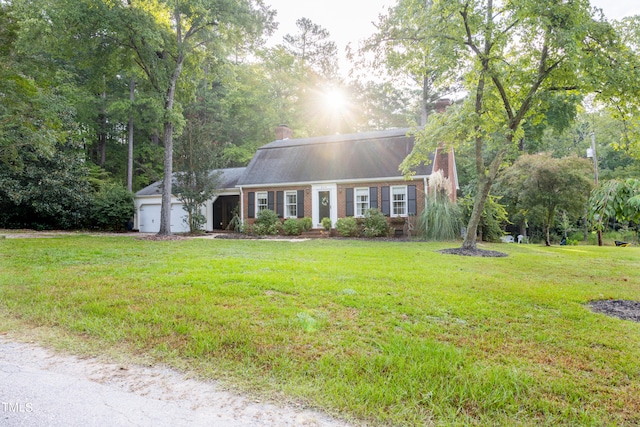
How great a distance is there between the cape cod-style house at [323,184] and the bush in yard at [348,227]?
3.71ft

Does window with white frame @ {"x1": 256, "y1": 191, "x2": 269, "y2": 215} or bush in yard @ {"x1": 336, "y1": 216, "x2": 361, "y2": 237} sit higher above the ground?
window with white frame @ {"x1": 256, "y1": 191, "x2": 269, "y2": 215}

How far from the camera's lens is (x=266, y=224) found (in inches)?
651

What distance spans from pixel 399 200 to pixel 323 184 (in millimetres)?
3617

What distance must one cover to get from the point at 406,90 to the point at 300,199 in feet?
66.4

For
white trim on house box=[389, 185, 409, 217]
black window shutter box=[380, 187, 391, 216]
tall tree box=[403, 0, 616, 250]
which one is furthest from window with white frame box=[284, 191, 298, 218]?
tall tree box=[403, 0, 616, 250]

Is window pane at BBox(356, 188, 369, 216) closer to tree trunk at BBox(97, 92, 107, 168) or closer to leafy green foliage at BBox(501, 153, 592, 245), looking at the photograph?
leafy green foliage at BBox(501, 153, 592, 245)

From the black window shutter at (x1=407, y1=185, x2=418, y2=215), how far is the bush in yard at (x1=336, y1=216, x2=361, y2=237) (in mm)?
2372

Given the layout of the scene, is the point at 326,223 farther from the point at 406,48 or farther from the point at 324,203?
the point at 406,48

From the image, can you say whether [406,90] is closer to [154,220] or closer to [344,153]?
[344,153]

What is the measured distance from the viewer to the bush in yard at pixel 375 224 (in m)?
14.8

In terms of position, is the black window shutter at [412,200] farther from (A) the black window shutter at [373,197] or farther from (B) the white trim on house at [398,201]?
(A) the black window shutter at [373,197]

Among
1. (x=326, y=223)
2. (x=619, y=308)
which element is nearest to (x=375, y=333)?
(x=619, y=308)

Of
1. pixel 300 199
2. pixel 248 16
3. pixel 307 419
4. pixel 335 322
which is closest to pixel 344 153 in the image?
pixel 300 199

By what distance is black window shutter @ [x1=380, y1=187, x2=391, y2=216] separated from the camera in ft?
52.0
